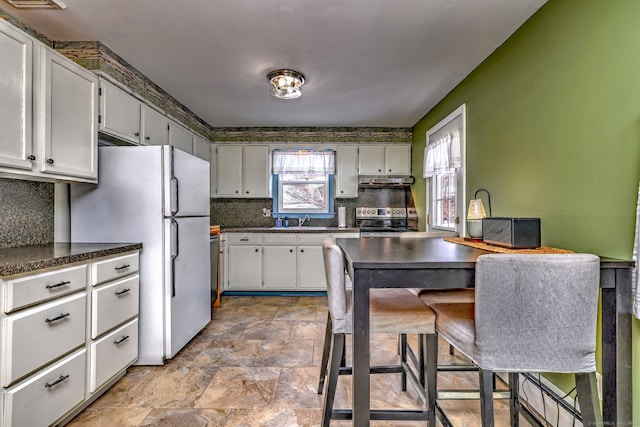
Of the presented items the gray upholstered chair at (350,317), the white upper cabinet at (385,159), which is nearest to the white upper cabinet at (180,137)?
the white upper cabinet at (385,159)

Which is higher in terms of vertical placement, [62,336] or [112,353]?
[62,336]

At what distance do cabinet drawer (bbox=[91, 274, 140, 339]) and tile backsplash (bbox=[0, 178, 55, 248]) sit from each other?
0.69m

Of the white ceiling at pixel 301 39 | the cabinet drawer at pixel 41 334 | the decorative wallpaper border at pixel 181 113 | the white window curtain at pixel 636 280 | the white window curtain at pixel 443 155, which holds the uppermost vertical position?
the white ceiling at pixel 301 39

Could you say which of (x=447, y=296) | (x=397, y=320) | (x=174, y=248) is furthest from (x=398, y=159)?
(x=397, y=320)

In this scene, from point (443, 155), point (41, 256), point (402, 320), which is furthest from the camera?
point (443, 155)

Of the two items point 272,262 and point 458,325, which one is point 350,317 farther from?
point 272,262

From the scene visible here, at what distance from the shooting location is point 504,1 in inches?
73.2

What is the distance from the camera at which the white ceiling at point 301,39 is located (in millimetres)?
1941

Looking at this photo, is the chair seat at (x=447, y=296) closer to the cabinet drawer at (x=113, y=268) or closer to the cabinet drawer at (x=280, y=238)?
the cabinet drawer at (x=113, y=268)

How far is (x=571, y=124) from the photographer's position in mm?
1664

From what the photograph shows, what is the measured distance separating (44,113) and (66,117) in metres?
0.17

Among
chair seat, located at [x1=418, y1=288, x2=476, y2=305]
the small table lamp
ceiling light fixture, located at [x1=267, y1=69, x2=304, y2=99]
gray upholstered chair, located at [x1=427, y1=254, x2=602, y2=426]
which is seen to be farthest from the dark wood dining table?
ceiling light fixture, located at [x1=267, y1=69, x2=304, y2=99]

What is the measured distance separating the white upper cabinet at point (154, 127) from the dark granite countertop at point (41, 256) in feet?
3.94

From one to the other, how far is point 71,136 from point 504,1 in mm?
2771
